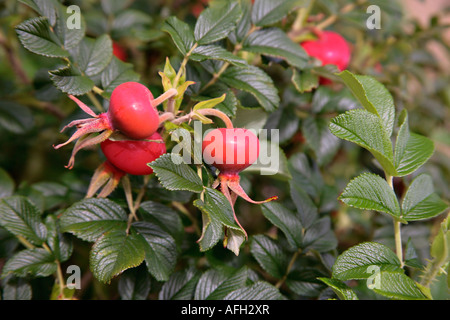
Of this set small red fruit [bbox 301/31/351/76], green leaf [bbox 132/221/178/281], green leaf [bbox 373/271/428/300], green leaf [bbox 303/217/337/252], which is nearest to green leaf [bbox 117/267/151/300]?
green leaf [bbox 132/221/178/281]

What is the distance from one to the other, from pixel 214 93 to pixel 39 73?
0.56 metres

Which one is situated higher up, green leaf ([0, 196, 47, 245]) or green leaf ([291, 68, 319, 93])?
green leaf ([291, 68, 319, 93])

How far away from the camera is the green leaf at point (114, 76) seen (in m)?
0.86

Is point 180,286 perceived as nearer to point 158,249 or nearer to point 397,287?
point 158,249

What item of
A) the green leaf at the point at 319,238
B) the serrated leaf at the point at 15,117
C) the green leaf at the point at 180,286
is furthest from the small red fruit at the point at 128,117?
the serrated leaf at the point at 15,117

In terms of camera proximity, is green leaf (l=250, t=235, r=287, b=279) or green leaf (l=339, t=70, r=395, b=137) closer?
green leaf (l=339, t=70, r=395, b=137)

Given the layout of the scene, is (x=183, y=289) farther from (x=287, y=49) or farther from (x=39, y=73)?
(x=39, y=73)

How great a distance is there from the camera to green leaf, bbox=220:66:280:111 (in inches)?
33.1

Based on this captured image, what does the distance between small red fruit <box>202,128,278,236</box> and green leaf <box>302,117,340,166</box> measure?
398 millimetres

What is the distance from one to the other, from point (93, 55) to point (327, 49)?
67 cm

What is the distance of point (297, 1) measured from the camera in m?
0.96

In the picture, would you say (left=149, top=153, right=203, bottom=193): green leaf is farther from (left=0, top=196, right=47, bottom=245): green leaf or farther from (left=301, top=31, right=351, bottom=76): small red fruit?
(left=301, top=31, right=351, bottom=76): small red fruit

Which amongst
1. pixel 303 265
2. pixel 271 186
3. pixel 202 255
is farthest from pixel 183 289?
pixel 271 186
